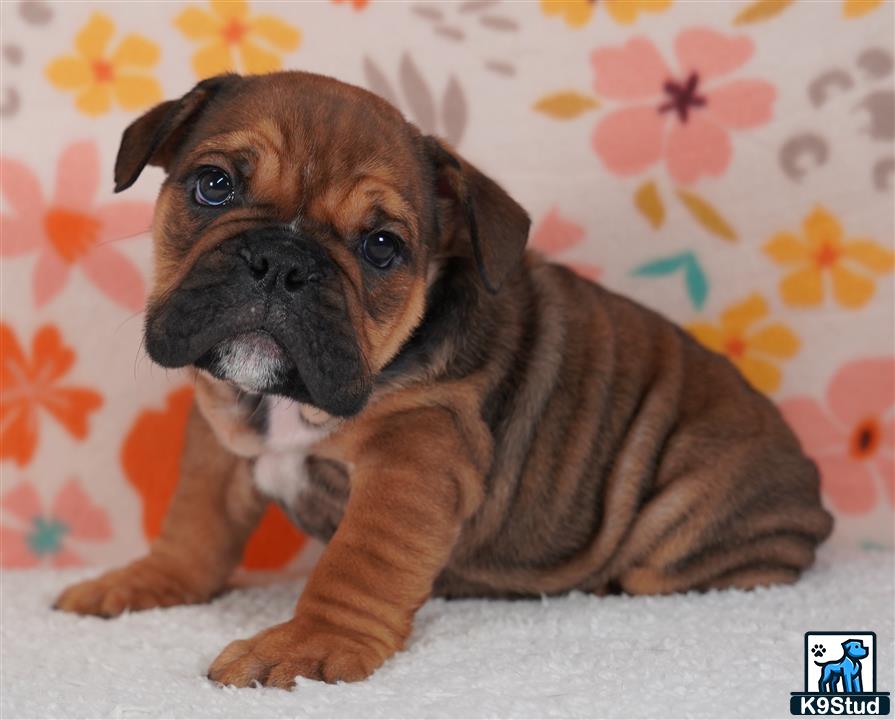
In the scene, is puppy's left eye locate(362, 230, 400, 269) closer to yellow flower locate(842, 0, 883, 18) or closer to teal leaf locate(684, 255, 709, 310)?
teal leaf locate(684, 255, 709, 310)

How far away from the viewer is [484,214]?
356 cm

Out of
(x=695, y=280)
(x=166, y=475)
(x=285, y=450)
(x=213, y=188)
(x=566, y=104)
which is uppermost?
(x=566, y=104)

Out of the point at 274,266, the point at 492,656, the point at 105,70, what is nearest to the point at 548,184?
the point at 105,70

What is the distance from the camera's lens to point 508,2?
502 cm

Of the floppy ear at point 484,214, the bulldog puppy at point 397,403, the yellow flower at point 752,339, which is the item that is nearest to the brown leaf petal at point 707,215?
the yellow flower at point 752,339

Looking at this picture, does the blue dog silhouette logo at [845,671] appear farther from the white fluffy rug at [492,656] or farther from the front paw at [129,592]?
the front paw at [129,592]

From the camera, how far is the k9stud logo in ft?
9.79

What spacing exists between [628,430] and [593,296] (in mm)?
501

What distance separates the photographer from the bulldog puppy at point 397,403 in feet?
10.3

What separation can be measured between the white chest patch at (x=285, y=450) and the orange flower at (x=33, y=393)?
53.3 inches

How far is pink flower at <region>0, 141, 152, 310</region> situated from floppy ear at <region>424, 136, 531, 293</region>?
1615mm

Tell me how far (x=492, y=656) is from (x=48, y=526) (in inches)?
93.4

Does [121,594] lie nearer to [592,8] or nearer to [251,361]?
[251,361]

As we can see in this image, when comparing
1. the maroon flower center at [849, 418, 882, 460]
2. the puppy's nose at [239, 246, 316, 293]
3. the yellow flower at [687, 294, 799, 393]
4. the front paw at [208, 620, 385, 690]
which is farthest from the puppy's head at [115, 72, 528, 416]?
the maroon flower center at [849, 418, 882, 460]
